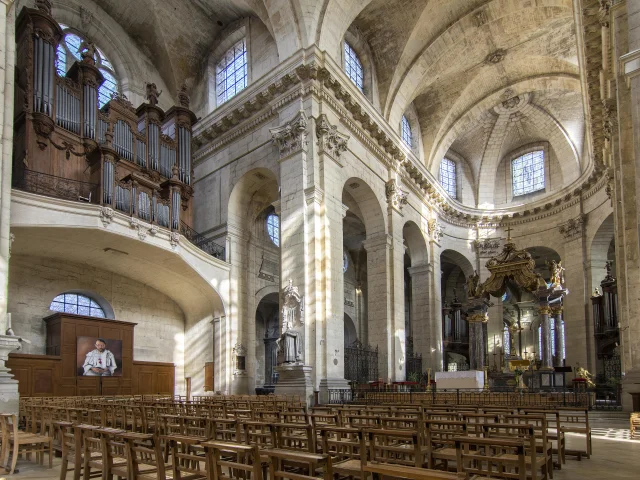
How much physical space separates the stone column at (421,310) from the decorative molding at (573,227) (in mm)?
7499

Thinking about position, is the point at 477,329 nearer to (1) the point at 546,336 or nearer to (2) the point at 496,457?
(1) the point at 546,336

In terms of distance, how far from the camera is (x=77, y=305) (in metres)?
18.2

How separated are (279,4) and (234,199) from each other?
7.53 metres

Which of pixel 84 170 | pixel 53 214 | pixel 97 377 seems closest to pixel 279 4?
pixel 84 170

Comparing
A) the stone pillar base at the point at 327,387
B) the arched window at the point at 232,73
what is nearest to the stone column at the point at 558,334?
the stone pillar base at the point at 327,387

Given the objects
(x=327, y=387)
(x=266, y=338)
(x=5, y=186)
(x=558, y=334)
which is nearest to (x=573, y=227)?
(x=558, y=334)

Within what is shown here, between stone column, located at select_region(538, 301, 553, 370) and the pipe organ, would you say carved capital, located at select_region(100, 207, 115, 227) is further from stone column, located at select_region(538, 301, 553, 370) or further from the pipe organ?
stone column, located at select_region(538, 301, 553, 370)

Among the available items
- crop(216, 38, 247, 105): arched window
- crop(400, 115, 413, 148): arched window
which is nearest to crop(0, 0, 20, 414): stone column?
crop(216, 38, 247, 105): arched window

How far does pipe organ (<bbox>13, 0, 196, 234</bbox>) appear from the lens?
15.4m

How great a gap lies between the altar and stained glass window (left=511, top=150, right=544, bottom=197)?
1669cm

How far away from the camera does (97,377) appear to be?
17.1 m

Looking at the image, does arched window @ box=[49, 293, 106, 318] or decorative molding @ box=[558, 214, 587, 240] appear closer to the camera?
arched window @ box=[49, 293, 106, 318]

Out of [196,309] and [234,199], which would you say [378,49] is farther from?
[196,309]

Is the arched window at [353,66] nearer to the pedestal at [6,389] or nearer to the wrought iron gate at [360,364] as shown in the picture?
the wrought iron gate at [360,364]
